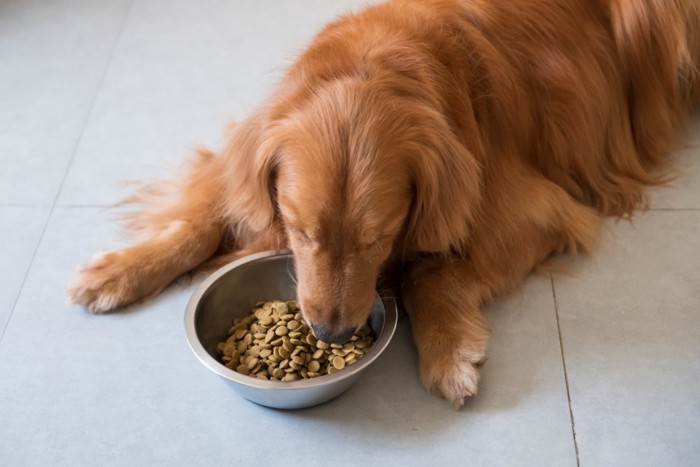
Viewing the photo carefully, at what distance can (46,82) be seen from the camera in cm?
311

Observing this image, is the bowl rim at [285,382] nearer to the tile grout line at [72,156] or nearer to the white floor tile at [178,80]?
the tile grout line at [72,156]

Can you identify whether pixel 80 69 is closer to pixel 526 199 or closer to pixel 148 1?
pixel 148 1

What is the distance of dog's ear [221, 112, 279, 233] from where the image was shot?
1958mm

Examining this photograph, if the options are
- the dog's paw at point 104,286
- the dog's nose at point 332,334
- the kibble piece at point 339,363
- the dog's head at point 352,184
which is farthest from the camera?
the dog's paw at point 104,286

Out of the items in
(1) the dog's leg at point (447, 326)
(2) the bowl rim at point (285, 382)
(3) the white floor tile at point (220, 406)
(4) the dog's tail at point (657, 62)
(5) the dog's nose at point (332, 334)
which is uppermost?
(4) the dog's tail at point (657, 62)

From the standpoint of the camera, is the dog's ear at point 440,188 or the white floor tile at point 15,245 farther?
the white floor tile at point 15,245

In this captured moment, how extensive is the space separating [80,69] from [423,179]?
180 centimetres

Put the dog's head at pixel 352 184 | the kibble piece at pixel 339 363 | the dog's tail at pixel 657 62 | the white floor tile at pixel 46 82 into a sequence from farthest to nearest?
1. the white floor tile at pixel 46 82
2. the dog's tail at pixel 657 62
3. the kibble piece at pixel 339 363
4. the dog's head at pixel 352 184

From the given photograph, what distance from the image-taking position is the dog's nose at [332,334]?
1.92 metres

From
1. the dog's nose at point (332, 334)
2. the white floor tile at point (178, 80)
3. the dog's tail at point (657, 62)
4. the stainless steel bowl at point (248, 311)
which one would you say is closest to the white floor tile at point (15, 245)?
the white floor tile at point (178, 80)

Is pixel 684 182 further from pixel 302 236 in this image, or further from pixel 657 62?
pixel 302 236

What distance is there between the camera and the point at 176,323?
7.52ft

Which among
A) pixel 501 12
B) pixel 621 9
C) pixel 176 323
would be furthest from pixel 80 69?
pixel 621 9

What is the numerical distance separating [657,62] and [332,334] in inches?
55.0
